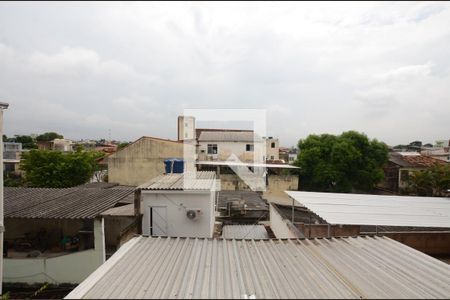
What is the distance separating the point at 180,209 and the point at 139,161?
446 inches

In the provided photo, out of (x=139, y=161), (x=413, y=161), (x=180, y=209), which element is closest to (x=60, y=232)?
(x=180, y=209)

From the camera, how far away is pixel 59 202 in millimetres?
8250

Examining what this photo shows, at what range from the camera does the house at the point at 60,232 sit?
23.0 feet

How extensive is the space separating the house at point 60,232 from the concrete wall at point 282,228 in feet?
15.9

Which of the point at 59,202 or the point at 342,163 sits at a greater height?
the point at 342,163

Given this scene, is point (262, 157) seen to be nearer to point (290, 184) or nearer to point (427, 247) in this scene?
point (290, 184)

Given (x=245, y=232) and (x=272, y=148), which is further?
(x=272, y=148)

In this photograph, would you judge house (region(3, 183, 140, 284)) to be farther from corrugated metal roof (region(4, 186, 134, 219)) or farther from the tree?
the tree

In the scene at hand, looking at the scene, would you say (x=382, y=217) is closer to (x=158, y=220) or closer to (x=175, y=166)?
(x=158, y=220)

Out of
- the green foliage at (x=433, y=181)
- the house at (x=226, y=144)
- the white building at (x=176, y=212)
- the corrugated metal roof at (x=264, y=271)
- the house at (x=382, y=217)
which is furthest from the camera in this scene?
the house at (x=226, y=144)

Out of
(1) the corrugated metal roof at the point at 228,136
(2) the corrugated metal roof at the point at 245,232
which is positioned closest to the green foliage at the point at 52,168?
(2) the corrugated metal roof at the point at 245,232

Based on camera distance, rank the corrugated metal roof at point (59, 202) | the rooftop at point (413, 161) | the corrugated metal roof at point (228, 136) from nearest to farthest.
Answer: the corrugated metal roof at point (59, 202)
the rooftop at point (413, 161)
the corrugated metal roof at point (228, 136)

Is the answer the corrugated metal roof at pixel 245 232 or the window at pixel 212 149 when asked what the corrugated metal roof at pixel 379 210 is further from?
the window at pixel 212 149

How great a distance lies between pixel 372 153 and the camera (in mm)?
23000
